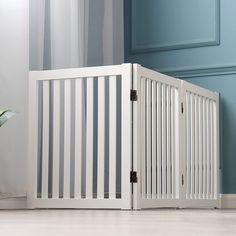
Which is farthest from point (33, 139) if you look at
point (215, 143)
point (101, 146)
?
point (215, 143)

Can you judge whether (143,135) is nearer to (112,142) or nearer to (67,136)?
(112,142)

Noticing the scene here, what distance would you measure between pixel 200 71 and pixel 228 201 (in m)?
0.67

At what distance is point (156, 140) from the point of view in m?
2.47

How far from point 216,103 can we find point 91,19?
74cm

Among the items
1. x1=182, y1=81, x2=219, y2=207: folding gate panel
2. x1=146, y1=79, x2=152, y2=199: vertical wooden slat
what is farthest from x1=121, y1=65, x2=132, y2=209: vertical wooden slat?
x1=182, y1=81, x2=219, y2=207: folding gate panel

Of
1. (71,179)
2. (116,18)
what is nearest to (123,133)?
(71,179)

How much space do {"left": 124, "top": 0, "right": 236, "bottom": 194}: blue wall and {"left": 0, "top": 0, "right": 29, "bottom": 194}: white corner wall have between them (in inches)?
38.2

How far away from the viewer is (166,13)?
3.33 metres

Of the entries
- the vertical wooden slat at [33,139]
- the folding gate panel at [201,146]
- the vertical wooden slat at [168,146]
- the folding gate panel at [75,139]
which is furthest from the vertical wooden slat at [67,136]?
the folding gate panel at [201,146]

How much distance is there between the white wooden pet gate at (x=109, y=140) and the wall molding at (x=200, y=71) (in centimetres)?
48

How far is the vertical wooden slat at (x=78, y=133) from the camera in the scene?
2.39 meters

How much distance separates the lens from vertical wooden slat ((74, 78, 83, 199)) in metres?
2.39

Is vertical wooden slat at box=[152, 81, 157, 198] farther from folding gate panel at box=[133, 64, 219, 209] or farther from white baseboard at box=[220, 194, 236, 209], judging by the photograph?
white baseboard at box=[220, 194, 236, 209]

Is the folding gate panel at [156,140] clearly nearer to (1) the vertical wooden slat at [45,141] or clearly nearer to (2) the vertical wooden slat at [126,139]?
(2) the vertical wooden slat at [126,139]
